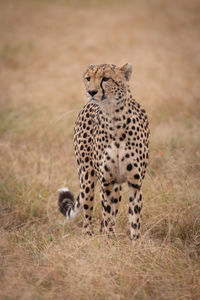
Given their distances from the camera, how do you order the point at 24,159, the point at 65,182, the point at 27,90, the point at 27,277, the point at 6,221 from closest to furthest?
the point at 27,277
the point at 6,221
the point at 65,182
the point at 24,159
the point at 27,90

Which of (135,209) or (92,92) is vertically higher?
(92,92)

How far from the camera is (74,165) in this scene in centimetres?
445

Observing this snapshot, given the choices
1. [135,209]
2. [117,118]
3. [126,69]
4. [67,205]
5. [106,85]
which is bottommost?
[135,209]

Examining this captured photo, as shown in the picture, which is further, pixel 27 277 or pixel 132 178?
pixel 132 178

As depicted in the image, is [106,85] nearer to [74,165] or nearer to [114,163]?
[114,163]

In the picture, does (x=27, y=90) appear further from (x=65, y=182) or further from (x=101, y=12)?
(x=101, y=12)

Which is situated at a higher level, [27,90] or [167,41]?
[167,41]

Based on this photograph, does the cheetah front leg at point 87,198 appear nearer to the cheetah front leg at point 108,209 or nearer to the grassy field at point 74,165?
the grassy field at point 74,165

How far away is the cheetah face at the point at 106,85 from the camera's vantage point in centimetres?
264

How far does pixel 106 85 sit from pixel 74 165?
1.86 meters

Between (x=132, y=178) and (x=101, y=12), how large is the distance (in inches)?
464

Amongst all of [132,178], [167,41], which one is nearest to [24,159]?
[132,178]

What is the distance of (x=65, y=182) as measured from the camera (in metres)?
3.93

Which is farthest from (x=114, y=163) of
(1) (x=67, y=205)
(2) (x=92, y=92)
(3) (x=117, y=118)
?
(1) (x=67, y=205)
